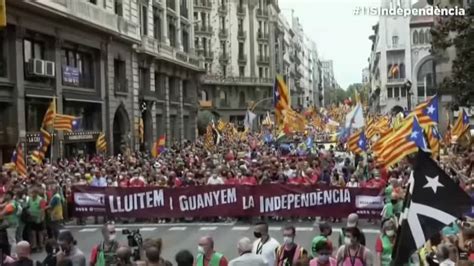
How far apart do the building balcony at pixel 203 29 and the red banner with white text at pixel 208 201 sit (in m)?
70.4

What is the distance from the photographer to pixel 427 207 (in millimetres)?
8047

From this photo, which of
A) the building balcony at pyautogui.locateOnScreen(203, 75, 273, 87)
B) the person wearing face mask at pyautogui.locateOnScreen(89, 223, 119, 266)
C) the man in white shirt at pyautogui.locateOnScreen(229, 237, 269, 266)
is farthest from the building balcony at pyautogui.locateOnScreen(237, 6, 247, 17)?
the man in white shirt at pyautogui.locateOnScreen(229, 237, 269, 266)

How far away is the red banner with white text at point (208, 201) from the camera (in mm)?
20156

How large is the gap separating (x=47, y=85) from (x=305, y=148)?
13.7 m

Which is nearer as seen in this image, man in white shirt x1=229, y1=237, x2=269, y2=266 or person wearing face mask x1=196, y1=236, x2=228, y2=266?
man in white shirt x1=229, y1=237, x2=269, y2=266

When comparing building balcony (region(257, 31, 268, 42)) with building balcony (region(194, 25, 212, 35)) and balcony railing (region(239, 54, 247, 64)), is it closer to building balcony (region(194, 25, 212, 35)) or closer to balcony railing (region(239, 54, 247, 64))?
balcony railing (region(239, 54, 247, 64))

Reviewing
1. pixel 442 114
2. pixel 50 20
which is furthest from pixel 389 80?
pixel 50 20

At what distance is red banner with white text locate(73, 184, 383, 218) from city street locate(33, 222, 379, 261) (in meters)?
0.34

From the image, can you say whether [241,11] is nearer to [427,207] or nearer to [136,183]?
[136,183]

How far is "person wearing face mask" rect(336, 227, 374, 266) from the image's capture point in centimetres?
877

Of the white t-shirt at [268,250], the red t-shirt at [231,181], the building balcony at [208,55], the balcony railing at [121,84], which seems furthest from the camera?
the building balcony at [208,55]

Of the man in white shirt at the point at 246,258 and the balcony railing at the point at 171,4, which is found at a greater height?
the balcony railing at the point at 171,4

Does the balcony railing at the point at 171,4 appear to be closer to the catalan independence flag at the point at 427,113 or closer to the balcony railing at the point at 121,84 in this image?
the balcony railing at the point at 121,84

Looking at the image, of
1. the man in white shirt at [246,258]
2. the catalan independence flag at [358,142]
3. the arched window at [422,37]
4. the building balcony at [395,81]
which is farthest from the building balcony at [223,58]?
the man in white shirt at [246,258]
